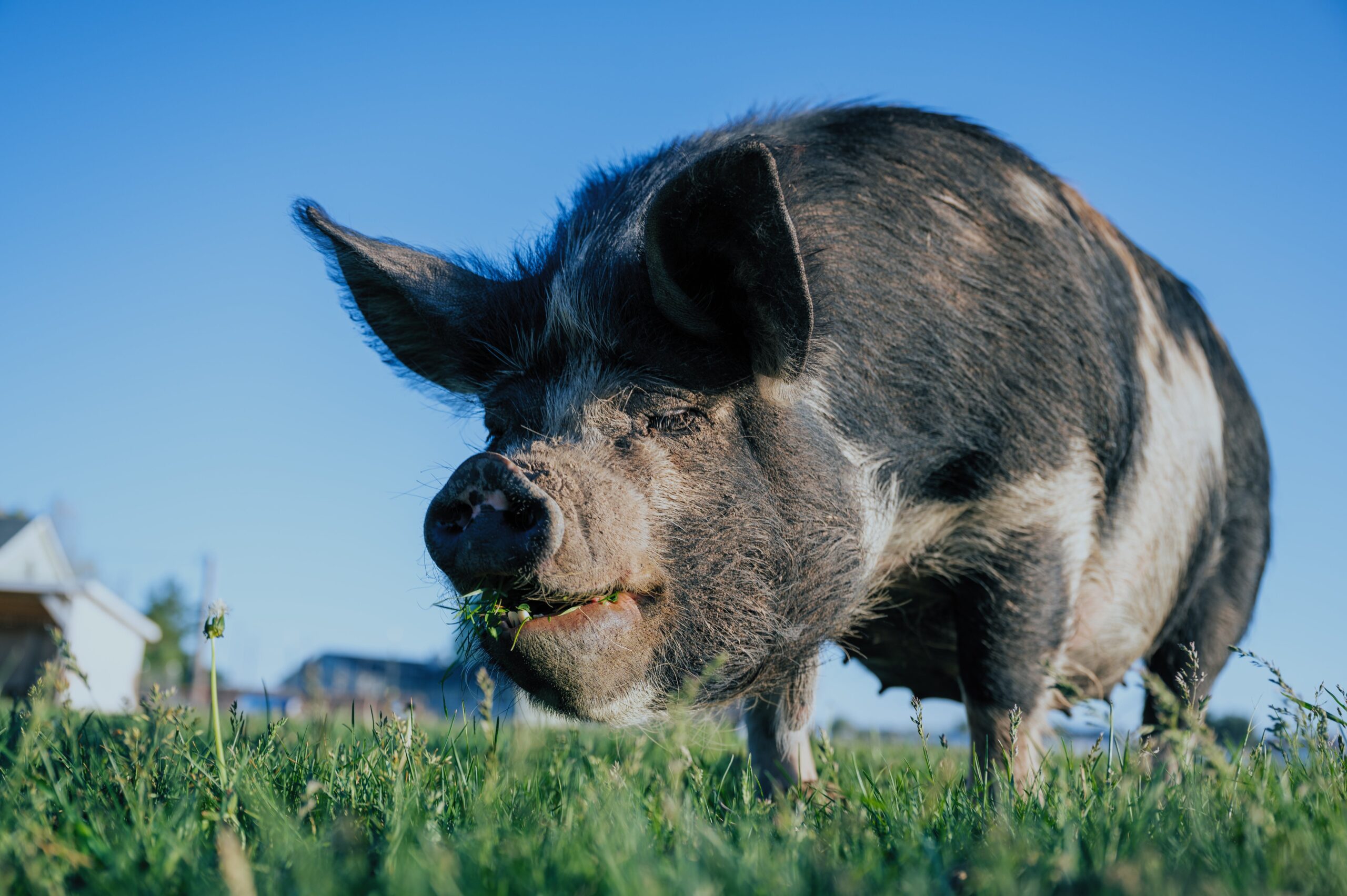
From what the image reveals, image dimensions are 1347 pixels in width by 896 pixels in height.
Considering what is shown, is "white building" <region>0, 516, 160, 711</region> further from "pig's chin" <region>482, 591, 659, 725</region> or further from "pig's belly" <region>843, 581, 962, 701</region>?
"pig's belly" <region>843, 581, 962, 701</region>

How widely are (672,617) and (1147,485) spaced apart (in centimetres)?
250

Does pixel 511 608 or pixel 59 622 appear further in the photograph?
pixel 59 622

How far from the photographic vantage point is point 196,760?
7.41 feet

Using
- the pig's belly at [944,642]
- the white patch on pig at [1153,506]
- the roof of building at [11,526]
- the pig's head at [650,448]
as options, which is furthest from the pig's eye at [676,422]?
the roof of building at [11,526]

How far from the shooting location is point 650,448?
2939 mm

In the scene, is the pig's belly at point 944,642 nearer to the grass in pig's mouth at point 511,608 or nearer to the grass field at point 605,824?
the grass field at point 605,824

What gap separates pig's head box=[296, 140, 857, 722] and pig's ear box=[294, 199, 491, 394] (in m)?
0.01

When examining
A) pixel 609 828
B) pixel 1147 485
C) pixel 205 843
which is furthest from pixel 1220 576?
pixel 205 843

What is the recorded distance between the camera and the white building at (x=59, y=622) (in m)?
12.5

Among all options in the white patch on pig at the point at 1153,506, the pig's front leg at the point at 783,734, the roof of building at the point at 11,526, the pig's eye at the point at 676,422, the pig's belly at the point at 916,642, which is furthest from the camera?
the roof of building at the point at 11,526

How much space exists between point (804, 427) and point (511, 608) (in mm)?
1105

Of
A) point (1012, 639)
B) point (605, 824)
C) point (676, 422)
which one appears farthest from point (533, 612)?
point (1012, 639)

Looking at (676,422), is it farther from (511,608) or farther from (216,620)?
(216,620)

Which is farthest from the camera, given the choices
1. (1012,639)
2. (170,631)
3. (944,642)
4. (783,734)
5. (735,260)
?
(170,631)
